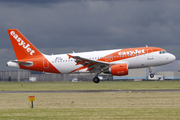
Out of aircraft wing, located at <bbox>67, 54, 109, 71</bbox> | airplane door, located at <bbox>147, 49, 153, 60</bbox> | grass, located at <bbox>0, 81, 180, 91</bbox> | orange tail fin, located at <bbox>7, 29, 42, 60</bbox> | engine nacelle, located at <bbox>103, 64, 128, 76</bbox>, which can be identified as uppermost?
orange tail fin, located at <bbox>7, 29, 42, 60</bbox>

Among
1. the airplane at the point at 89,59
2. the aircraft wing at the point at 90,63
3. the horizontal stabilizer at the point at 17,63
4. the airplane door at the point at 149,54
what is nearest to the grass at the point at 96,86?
the airplane at the point at 89,59

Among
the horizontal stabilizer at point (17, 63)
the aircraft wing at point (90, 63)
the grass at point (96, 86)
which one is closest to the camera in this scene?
the aircraft wing at point (90, 63)

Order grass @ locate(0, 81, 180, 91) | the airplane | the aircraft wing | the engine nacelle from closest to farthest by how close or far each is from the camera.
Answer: the engine nacelle < the airplane < the aircraft wing < grass @ locate(0, 81, 180, 91)

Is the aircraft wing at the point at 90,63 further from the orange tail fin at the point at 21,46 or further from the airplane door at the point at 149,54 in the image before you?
the orange tail fin at the point at 21,46

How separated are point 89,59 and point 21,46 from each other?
38.6 feet

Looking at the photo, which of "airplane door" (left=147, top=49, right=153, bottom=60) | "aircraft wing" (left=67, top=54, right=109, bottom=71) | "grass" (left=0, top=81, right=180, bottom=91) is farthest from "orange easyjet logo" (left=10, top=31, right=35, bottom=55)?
"airplane door" (left=147, top=49, right=153, bottom=60)

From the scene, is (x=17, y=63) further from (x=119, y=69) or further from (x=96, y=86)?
(x=119, y=69)

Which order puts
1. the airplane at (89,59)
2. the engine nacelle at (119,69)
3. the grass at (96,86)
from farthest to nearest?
1. the grass at (96,86)
2. the airplane at (89,59)
3. the engine nacelle at (119,69)

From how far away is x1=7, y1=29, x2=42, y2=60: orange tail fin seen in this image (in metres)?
49.0

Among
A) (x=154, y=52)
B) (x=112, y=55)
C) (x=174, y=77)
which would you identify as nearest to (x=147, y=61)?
(x=154, y=52)

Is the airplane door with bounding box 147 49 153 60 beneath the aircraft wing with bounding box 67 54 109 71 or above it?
above

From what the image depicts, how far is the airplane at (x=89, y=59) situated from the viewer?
146ft

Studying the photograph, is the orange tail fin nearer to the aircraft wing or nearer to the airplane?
the airplane

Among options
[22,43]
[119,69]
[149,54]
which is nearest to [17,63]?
[22,43]
